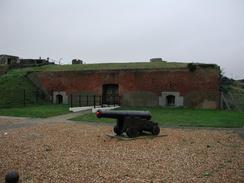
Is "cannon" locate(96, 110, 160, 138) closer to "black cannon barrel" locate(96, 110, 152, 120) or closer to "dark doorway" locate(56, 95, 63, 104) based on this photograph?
"black cannon barrel" locate(96, 110, 152, 120)

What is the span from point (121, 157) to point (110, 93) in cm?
1634

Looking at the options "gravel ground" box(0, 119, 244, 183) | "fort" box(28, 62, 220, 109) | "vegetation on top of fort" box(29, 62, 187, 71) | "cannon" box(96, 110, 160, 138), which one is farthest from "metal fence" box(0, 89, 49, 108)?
"cannon" box(96, 110, 160, 138)

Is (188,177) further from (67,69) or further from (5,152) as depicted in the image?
(67,69)

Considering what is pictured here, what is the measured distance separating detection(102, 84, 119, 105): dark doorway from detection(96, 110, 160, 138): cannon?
1312 cm

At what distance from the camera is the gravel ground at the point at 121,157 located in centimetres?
558

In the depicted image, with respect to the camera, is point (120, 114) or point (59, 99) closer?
point (120, 114)

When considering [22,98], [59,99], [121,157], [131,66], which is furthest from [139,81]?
[121,157]

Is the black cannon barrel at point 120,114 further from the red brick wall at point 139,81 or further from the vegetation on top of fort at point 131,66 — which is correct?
the vegetation on top of fort at point 131,66

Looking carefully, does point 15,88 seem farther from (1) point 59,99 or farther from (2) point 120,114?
(2) point 120,114

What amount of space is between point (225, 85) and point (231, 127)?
10.3 m

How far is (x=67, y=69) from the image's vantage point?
25031 mm

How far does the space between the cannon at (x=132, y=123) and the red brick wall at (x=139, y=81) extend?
11682 millimetres

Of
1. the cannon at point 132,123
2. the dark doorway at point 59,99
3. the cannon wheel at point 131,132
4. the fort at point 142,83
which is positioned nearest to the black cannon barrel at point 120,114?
the cannon at point 132,123

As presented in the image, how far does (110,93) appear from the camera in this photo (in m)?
23.2
